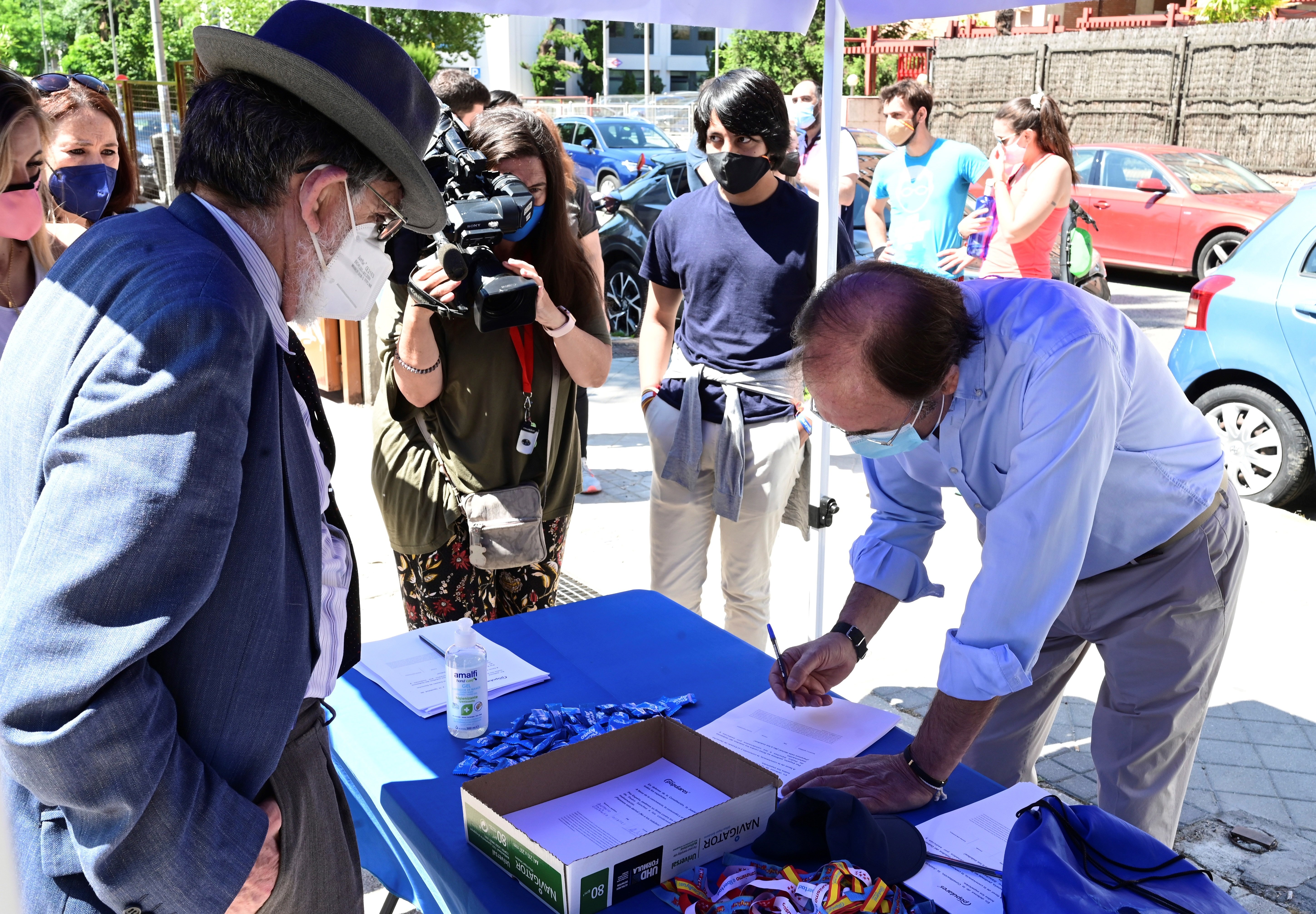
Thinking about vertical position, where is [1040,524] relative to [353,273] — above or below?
below

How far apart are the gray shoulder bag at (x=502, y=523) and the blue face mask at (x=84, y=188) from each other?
1.89 metres

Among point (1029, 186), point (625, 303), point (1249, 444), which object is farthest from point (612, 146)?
point (1249, 444)

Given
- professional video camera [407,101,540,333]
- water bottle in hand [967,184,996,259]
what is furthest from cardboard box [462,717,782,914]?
water bottle in hand [967,184,996,259]

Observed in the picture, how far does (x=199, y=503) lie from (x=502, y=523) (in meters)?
1.48

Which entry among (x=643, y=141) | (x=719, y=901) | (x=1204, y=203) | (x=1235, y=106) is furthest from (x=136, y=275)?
(x=1235, y=106)

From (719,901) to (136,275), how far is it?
1.08 m

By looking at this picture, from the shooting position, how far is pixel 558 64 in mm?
56281

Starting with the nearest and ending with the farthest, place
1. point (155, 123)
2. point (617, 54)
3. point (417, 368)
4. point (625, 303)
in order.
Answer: point (417, 368) < point (625, 303) < point (155, 123) < point (617, 54)

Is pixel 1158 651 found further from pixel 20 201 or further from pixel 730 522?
pixel 20 201

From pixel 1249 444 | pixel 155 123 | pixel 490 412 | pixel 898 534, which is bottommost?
pixel 1249 444

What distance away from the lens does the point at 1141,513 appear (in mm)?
2000

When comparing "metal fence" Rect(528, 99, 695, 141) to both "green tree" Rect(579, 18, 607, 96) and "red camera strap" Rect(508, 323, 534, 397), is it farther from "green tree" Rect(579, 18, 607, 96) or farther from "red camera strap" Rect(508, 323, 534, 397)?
"red camera strap" Rect(508, 323, 534, 397)

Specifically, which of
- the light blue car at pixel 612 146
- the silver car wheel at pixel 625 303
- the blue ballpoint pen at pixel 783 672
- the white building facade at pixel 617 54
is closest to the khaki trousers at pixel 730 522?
the blue ballpoint pen at pixel 783 672

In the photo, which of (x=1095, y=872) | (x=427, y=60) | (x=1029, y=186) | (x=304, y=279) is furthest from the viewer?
(x=427, y=60)
